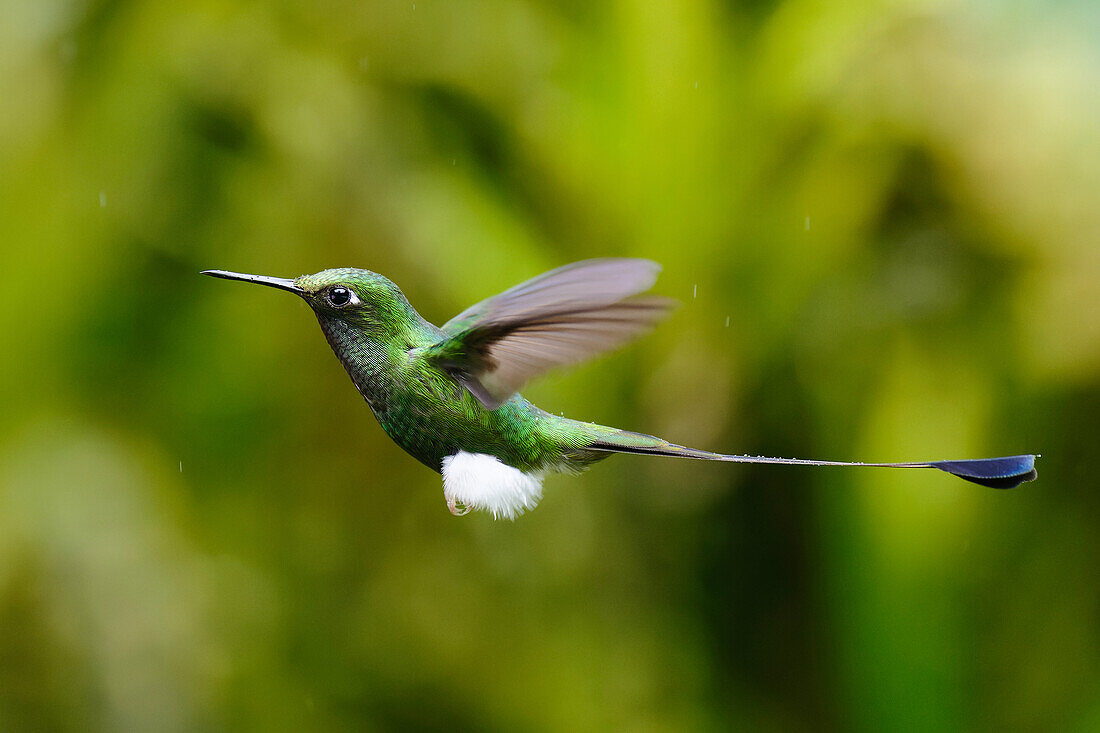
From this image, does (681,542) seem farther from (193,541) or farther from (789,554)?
(193,541)

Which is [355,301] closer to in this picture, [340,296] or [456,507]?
[340,296]

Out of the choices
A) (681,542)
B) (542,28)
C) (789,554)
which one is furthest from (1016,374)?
(542,28)

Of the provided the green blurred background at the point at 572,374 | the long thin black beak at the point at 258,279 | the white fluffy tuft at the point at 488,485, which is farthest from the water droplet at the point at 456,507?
the green blurred background at the point at 572,374

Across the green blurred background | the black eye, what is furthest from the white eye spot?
the green blurred background

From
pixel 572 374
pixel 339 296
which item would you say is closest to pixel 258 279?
pixel 339 296

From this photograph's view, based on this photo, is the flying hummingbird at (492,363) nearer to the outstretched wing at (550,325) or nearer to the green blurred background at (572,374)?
the outstretched wing at (550,325)

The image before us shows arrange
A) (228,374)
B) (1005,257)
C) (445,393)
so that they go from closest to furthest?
(445,393)
(1005,257)
(228,374)
